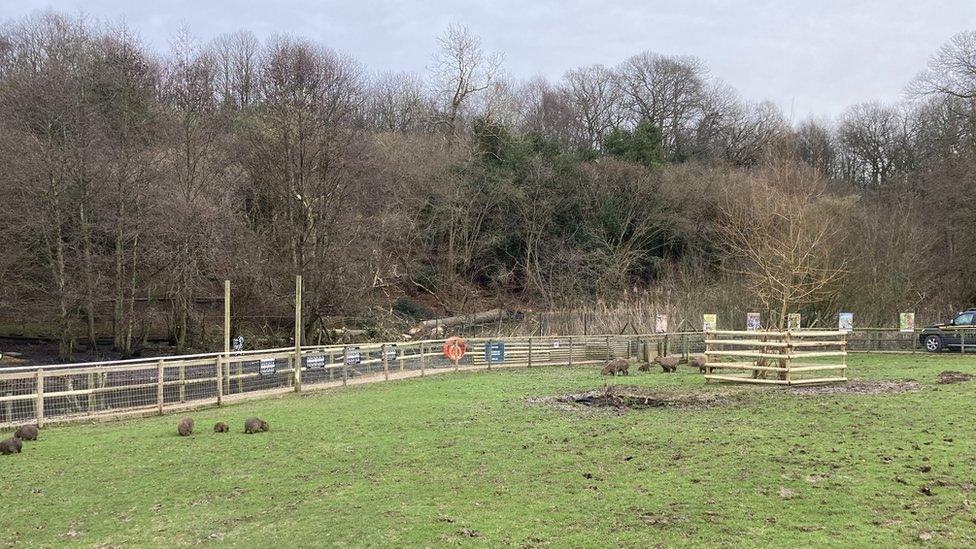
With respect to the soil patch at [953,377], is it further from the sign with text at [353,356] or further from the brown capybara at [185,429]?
the brown capybara at [185,429]

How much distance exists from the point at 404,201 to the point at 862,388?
30.7 meters

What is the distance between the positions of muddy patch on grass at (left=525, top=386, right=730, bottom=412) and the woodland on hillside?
4731mm

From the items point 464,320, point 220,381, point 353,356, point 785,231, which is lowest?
point 220,381

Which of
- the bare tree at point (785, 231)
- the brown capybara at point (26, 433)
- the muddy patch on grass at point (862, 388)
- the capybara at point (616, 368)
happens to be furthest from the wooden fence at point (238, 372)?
the muddy patch on grass at point (862, 388)

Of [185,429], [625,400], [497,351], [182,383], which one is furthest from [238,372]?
[497,351]

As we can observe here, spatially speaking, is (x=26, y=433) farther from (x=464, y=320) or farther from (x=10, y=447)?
(x=464, y=320)

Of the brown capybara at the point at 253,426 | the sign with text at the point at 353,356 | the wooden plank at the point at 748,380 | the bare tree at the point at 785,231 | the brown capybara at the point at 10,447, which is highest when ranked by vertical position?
the bare tree at the point at 785,231

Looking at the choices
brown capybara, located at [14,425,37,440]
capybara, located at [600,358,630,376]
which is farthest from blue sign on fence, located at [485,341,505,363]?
brown capybara, located at [14,425,37,440]

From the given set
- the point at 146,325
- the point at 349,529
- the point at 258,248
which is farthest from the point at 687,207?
the point at 349,529

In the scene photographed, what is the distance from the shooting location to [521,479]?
307 inches

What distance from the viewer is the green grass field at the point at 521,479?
20.0ft

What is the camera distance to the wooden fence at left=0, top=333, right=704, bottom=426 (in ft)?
42.0

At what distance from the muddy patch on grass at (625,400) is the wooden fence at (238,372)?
257 inches

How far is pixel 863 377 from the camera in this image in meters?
17.9
